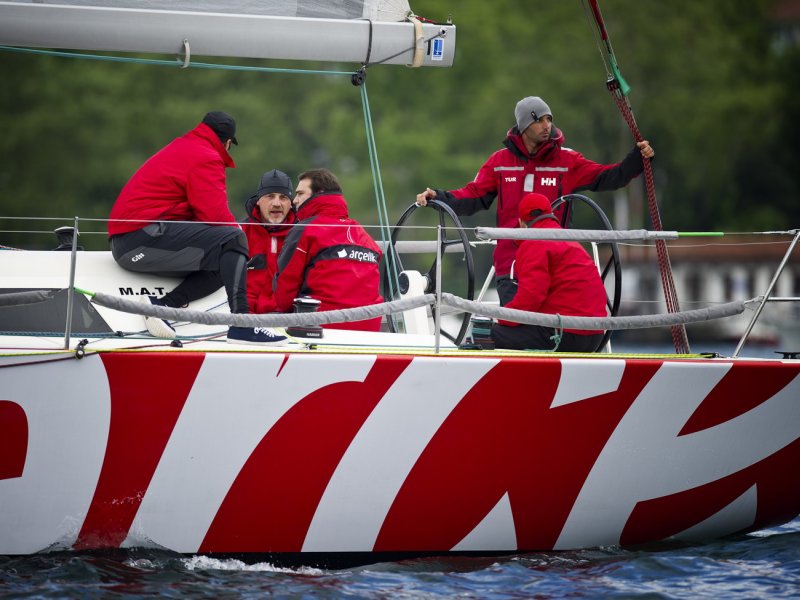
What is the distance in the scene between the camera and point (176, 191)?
547 cm

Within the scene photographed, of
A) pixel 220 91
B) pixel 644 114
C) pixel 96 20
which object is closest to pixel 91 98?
pixel 220 91

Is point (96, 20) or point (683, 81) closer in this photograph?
point (96, 20)

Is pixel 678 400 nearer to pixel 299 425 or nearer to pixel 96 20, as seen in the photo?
pixel 299 425

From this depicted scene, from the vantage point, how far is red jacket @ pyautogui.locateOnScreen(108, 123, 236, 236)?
543 cm

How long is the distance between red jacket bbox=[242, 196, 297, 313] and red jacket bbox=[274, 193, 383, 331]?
0.18m

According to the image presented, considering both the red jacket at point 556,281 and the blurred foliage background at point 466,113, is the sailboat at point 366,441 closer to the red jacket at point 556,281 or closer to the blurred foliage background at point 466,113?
the red jacket at point 556,281

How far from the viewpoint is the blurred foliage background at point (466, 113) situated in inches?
1160

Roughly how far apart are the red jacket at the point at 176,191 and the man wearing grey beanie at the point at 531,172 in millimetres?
1093

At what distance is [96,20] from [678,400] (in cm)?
325

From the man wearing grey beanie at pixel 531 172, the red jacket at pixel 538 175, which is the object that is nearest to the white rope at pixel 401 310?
the man wearing grey beanie at pixel 531 172

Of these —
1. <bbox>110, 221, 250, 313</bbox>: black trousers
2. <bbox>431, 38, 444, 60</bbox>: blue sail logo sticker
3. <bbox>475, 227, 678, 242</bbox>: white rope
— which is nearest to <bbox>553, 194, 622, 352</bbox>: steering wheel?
<bbox>475, 227, 678, 242</bbox>: white rope

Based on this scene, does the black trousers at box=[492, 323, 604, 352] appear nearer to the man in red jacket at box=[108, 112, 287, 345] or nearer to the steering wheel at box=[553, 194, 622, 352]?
the steering wheel at box=[553, 194, 622, 352]

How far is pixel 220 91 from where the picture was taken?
1264 inches

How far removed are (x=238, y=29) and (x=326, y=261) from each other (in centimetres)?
137
